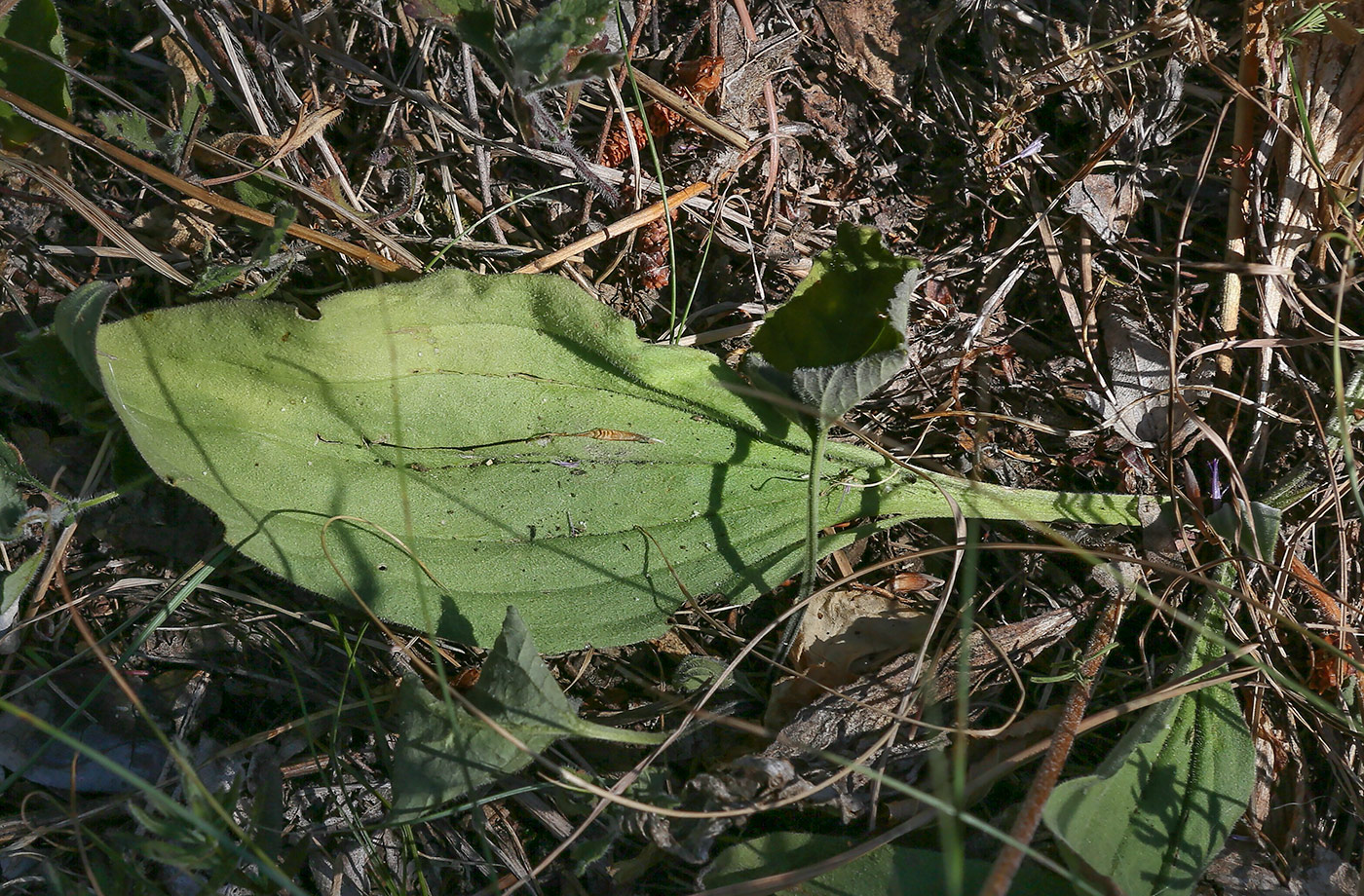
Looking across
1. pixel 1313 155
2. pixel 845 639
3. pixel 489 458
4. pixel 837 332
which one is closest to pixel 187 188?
pixel 489 458

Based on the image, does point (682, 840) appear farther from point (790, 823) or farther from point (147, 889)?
point (147, 889)

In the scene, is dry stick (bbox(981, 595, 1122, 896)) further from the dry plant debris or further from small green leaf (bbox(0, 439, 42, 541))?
small green leaf (bbox(0, 439, 42, 541))

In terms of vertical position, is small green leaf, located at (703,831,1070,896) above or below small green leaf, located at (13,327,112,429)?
below

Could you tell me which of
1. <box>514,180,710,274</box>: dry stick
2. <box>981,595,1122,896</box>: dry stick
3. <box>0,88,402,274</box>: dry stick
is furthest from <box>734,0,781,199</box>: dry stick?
<box>981,595,1122,896</box>: dry stick

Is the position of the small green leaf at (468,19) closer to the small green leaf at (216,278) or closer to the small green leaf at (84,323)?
the small green leaf at (216,278)

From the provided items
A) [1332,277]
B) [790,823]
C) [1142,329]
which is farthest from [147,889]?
[1332,277]

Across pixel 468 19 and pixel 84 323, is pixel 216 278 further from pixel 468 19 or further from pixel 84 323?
pixel 468 19
